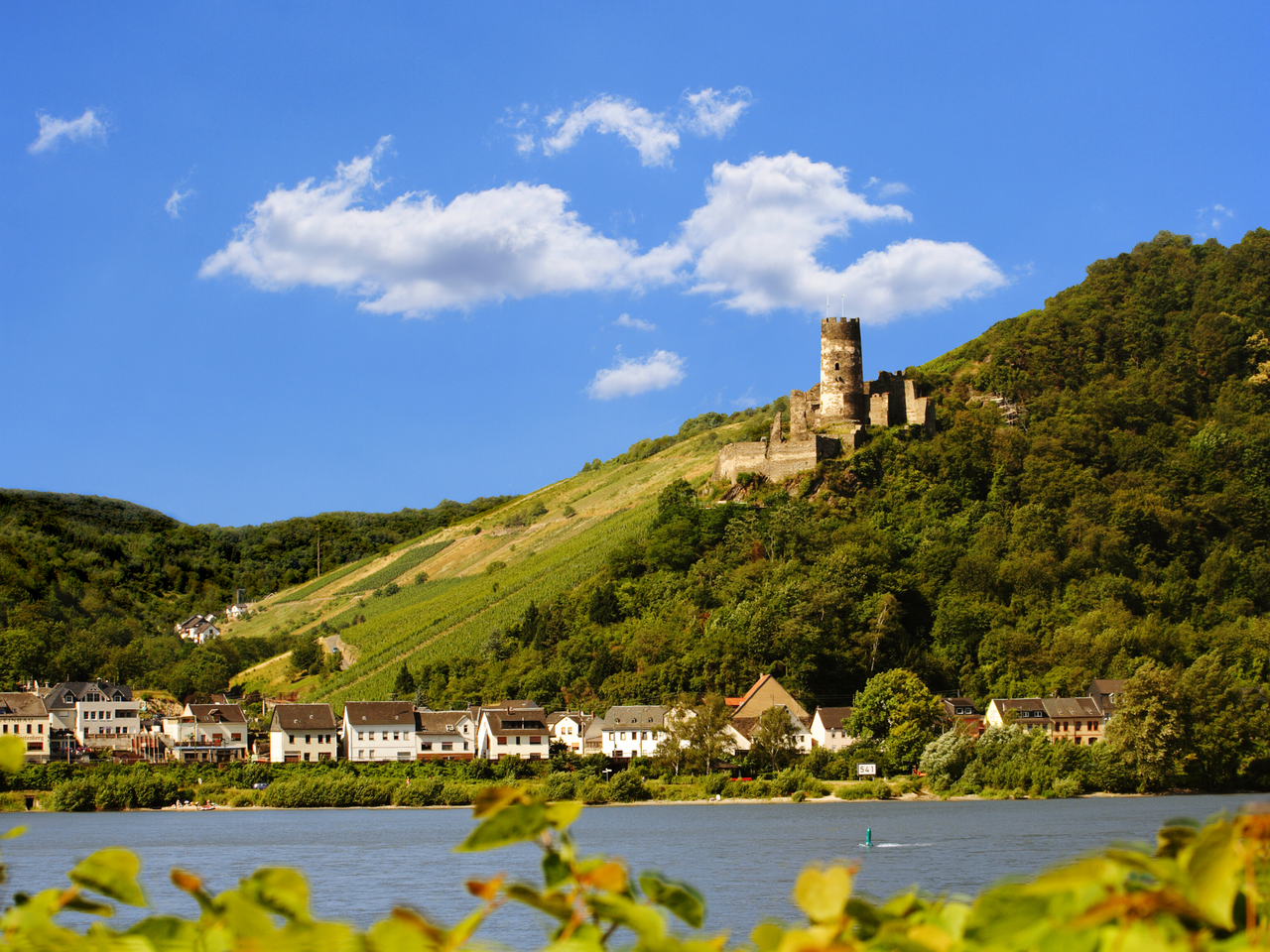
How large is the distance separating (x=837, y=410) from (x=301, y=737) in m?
39.5

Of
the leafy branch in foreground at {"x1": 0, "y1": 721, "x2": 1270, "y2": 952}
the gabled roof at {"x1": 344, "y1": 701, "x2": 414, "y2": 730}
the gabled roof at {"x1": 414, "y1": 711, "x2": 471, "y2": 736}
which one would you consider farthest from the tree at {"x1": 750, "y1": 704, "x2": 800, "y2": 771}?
the leafy branch in foreground at {"x1": 0, "y1": 721, "x2": 1270, "y2": 952}

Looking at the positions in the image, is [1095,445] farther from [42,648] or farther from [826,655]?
[42,648]

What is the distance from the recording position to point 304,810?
2820 inches

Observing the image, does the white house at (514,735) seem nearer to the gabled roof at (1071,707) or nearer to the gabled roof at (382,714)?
the gabled roof at (382,714)

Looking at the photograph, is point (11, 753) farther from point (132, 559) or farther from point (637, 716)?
point (132, 559)

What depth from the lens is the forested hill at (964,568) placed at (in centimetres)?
7650

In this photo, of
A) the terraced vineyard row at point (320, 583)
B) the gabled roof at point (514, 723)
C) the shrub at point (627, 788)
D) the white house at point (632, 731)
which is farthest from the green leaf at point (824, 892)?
the terraced vineyard row at point (320, 583)

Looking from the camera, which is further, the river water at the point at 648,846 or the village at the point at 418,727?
the village at the point at 418,727

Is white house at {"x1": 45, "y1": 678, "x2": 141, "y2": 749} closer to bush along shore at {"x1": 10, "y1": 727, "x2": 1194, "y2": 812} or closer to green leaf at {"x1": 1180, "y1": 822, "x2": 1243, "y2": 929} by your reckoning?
bush along shore at {"x1": 10, "y1": 727, "x2": 1194, "y2": 812}

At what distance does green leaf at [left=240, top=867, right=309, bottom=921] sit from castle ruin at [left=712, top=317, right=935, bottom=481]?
8629 centimetres

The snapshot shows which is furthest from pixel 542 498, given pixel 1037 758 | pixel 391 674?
pixel 1037 758

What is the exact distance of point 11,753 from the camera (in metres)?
3.06

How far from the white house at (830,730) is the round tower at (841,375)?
2447 cm

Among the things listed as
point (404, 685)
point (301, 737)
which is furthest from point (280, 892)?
point (404, 685)
